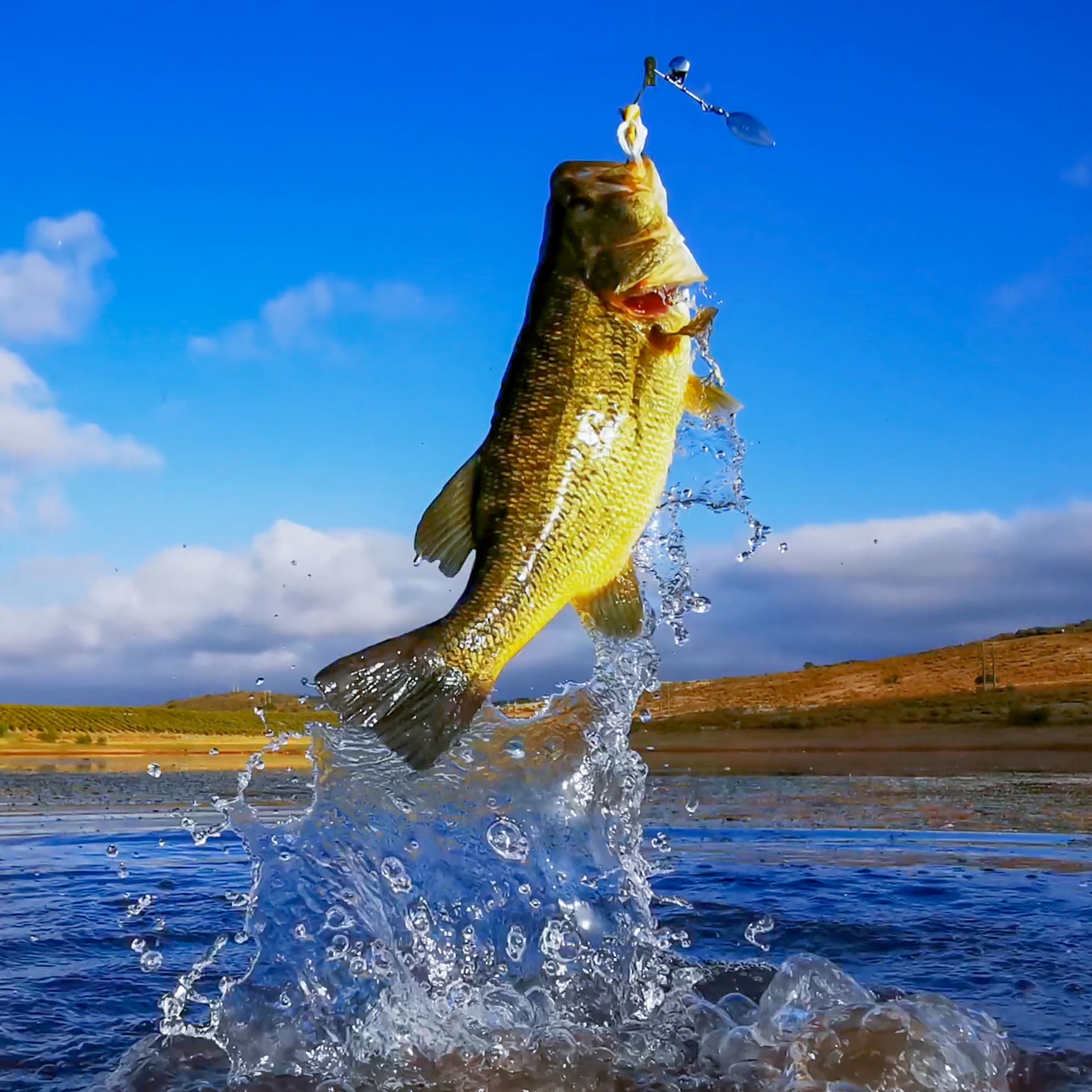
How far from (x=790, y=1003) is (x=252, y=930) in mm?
2546

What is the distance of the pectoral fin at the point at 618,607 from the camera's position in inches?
155

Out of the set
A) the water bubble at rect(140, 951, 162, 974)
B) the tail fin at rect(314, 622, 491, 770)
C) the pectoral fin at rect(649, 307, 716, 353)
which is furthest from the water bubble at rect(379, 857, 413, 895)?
the pectoral fin at rect(649, 307, 716, 353)

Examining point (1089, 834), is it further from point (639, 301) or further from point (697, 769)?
point (697, 769)

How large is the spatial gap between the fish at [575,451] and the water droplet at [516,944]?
2.38 metres

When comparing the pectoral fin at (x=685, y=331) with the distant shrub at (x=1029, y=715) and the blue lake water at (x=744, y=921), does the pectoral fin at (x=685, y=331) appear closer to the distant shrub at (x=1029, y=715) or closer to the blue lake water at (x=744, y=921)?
the blue lake water at (x=744, y=921)

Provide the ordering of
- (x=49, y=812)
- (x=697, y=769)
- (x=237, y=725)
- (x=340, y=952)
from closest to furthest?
(x=340, y=952)
(x=49, y=812)
(x=697, y=769)
(x=237, y=725)

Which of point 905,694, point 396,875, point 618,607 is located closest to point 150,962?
point 396,875

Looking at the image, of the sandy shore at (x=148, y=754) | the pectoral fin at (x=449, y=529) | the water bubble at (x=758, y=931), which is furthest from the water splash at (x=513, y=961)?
the sandy shore at (x=148, y=754)

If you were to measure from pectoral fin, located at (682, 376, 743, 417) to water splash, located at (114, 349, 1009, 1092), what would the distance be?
17cm

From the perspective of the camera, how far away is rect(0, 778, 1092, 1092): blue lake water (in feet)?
16.6

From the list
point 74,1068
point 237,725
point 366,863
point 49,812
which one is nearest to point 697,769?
point 49,812

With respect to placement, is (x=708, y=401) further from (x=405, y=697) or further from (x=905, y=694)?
(x=905, y=694)

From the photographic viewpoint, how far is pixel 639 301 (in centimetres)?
386

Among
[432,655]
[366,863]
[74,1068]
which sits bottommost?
[74,1068]
